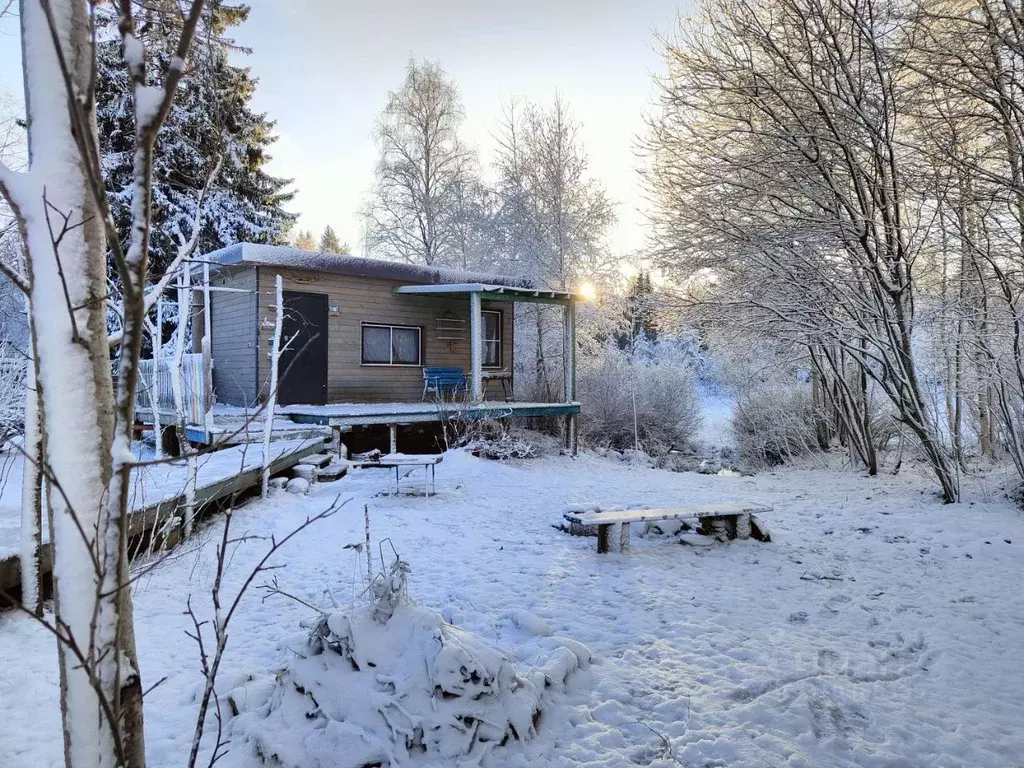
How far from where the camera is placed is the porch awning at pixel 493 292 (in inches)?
444

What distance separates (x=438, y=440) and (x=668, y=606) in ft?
27.4

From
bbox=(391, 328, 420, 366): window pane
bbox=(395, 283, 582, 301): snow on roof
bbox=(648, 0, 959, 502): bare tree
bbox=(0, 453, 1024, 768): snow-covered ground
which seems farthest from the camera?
bbox=(391, 328, 420, 366): window pane

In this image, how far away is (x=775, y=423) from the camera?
473 inches

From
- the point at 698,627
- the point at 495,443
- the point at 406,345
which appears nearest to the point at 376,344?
the point at 406,345

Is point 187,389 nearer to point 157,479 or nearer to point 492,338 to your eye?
point 157,479

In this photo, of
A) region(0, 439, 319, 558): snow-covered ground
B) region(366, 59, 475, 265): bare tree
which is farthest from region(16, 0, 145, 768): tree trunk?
region(366, 59, 475, 265): bare tree

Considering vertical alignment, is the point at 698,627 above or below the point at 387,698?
below

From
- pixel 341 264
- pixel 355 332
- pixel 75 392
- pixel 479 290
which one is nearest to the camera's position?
pixel 75 392

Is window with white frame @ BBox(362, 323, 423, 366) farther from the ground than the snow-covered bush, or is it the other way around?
window with white frame @ BBox(362, 323, 423, 366)

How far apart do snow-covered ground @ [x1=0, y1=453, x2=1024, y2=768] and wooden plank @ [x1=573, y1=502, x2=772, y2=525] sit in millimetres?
313

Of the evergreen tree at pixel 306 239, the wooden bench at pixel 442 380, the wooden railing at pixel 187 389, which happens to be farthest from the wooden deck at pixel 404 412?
the evergreen tree at pixel 306 239

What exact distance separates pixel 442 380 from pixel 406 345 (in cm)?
105

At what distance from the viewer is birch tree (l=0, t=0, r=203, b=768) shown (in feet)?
3.31

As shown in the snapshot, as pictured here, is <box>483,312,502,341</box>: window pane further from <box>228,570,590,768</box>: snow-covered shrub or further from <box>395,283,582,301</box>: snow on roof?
<box>228,570,590,768</box>: snow-covered shrub
